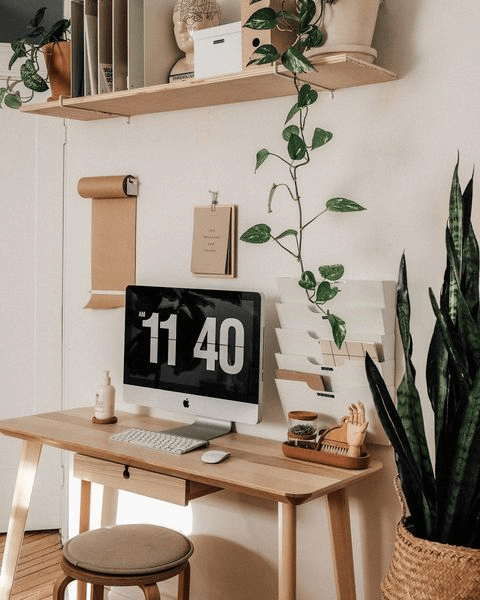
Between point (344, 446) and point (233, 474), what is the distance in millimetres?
344

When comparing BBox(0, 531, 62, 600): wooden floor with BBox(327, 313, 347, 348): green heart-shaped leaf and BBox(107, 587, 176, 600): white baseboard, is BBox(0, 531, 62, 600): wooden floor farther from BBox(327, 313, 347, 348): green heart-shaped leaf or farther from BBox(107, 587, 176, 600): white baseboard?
BBox(327, 313, 347, 348): green heart-shaped leaf

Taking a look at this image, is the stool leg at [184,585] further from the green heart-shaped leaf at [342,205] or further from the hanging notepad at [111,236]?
the green heart-shaped leaf at [342,205]

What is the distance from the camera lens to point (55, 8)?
381 cm

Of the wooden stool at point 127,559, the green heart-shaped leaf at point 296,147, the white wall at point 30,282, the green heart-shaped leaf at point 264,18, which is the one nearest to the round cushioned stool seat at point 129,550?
the wooden stool at point 127,559

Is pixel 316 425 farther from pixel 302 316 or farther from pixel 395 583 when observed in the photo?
pixel 395 583

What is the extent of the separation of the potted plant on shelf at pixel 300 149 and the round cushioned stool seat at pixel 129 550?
2.58 ft

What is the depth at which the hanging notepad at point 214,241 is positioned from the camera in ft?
9.09

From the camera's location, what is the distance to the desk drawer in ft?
7.68

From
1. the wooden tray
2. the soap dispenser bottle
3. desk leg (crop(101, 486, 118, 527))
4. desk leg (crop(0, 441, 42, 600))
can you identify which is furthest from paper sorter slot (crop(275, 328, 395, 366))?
desk leg (crop(101, 486, 118, 527))

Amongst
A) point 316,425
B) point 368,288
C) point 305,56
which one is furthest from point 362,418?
point 305,56

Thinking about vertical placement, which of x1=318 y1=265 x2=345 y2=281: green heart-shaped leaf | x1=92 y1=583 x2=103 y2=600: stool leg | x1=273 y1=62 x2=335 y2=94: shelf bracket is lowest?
x1=92 y1=583 x2=103 y2=600: stool leg

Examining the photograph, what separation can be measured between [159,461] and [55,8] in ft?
7.98

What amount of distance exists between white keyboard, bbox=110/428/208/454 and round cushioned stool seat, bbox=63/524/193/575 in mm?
274

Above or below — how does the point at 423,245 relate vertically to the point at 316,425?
above
